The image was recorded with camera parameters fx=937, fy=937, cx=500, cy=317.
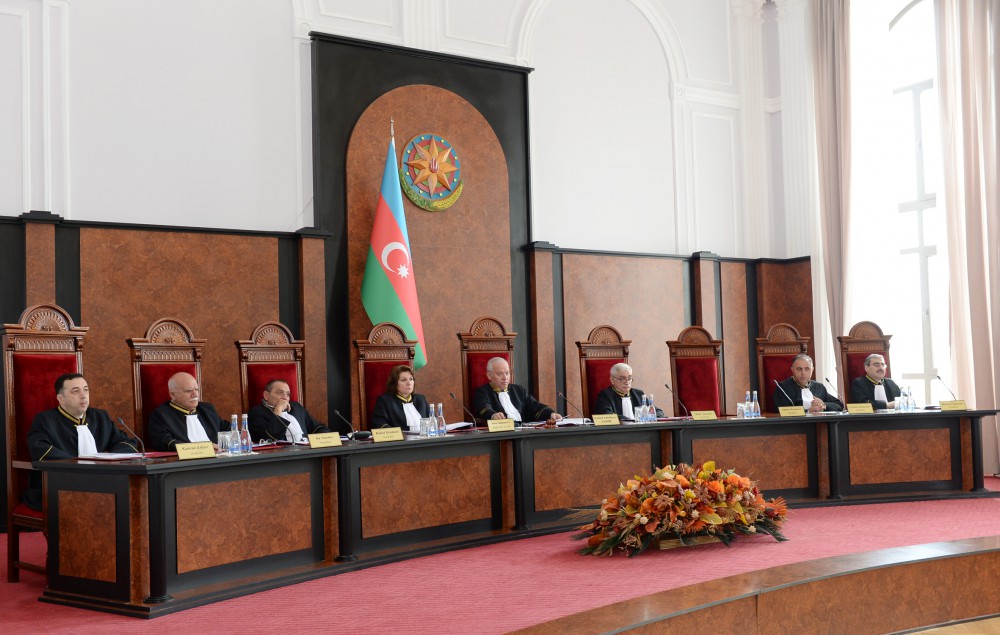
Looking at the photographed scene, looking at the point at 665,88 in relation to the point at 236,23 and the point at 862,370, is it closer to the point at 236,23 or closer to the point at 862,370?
the point at 862,370

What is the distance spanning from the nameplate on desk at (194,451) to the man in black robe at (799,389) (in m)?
3.84

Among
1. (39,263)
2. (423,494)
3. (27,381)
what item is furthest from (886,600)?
(39,263)

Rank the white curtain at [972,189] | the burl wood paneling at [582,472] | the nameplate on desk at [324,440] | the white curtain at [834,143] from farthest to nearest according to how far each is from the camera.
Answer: the white curtain at [834,143] → the white curtain at [972,189] → the burl wood paneling at [582,472] → the nameplate on desk at [324,440]

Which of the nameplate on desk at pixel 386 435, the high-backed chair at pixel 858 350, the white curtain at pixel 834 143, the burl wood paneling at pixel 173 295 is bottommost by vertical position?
the nameplate on desk at pixel 386 435

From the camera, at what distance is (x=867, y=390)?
636 centimetres

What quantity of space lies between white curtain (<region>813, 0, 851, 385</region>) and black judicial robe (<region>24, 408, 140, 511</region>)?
240 inches

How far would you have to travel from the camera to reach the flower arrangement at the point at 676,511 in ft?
14.1

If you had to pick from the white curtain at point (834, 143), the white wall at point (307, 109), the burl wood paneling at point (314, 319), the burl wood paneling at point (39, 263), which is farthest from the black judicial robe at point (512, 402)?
the white curtain at point (834, 143)

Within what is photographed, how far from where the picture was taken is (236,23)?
636 centimetres

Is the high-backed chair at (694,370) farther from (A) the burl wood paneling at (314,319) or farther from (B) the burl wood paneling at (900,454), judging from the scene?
(A) the burl wood paneling at (314,319)

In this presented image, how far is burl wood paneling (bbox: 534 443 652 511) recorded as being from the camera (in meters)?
5.10

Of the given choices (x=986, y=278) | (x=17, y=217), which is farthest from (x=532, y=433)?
(x=986, y=278)

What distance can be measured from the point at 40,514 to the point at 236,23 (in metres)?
3.64

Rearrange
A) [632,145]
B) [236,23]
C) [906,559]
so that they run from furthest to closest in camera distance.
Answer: [632,145] < [236,23] < [906,559]
